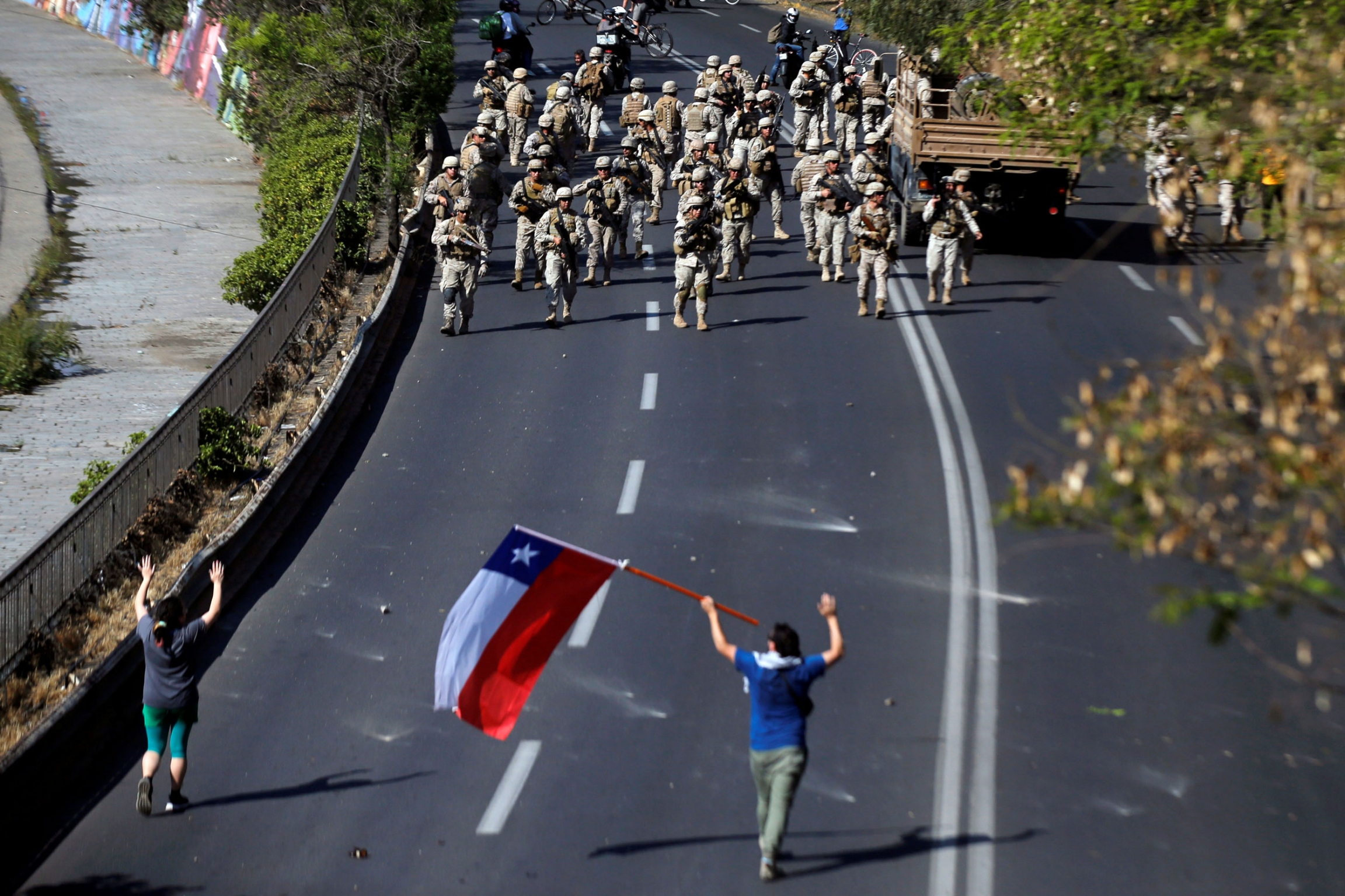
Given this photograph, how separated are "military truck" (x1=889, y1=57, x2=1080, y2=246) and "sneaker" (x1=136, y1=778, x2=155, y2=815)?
14.2 m

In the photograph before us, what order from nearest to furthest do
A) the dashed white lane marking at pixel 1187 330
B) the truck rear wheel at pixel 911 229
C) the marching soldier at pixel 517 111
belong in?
1. the dashed white lane marking at pixel 1187 330
2. the truck rear wheel at pixel 911 229
3. the marching soldier at pixel 517 111

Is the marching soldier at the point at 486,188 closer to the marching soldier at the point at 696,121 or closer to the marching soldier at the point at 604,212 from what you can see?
the marching soldier at the point at 604,212

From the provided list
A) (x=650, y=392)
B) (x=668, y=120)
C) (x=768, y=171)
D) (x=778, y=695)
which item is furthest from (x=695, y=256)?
(x=778, y=695)

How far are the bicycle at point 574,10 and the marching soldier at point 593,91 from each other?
15.2 meters

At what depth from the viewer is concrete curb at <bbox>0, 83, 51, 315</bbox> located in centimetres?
2539

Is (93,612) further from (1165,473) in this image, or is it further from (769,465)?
(1165,473)

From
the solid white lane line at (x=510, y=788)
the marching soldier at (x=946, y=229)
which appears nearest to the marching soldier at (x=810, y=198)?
the marching soldier at (x=946, y=229)

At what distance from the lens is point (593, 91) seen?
3102 cm

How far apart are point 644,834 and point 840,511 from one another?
544 cm

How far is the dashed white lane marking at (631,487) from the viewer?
14.8 metres

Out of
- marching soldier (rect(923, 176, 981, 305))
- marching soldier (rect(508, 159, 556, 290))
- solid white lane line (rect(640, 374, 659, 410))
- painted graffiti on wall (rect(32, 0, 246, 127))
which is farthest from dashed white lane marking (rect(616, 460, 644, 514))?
painted graffiti on wall (rect(32, 0, 246, 127))

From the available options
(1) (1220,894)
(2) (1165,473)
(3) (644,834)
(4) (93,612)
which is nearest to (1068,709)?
(1) (1220,894)

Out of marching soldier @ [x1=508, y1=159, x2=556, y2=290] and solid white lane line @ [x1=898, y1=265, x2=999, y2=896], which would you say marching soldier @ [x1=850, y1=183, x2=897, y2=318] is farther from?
marching soldier @ [x1=508, y1=159, x2=556, y2=290]

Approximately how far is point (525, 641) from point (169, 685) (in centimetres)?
254
